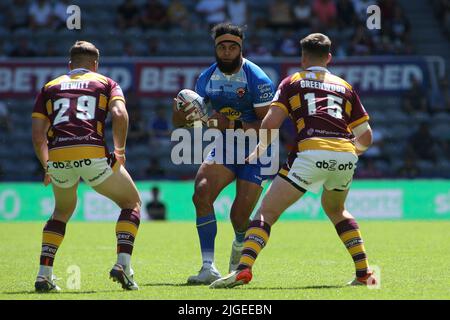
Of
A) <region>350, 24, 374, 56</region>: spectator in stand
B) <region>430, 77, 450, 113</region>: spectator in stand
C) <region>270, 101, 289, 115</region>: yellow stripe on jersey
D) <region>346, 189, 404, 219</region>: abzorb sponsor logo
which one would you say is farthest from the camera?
<region>350, 24, 374, 56</region>: spectator in stand

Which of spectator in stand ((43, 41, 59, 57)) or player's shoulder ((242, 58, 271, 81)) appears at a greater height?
spectator in stand ((43, 41, 59, 57))

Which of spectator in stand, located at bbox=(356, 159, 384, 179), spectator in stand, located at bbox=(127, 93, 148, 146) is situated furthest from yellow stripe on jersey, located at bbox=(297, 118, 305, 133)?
spectator in stand, located at bbox=(127, 93, 148, 146)

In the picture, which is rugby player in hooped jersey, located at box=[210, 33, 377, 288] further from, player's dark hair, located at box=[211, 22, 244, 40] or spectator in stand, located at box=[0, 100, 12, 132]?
spectator in stand, located at box=[0, 100, 12, 132]

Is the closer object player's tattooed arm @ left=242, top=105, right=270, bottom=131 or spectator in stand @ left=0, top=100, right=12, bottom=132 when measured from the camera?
player's tattooed arm @ left=242, top=105, right=270, bottom=131

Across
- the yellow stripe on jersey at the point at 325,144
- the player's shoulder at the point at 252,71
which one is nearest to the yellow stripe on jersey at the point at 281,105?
the yellow stripe on jersey at the point at 325,144

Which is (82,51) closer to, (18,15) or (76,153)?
(76,153)

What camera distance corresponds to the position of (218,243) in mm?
14508

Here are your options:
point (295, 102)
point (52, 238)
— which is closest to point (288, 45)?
point (295, 102)

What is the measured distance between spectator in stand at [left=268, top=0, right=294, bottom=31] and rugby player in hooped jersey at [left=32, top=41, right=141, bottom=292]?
15923 millimetres

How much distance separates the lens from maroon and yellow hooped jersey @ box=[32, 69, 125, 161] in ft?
26.8

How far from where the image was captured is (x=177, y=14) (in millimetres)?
24375

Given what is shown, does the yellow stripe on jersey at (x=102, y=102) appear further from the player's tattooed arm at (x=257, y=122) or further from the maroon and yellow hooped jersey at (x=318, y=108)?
the player's tattooed arm at (x=257, y=122)
